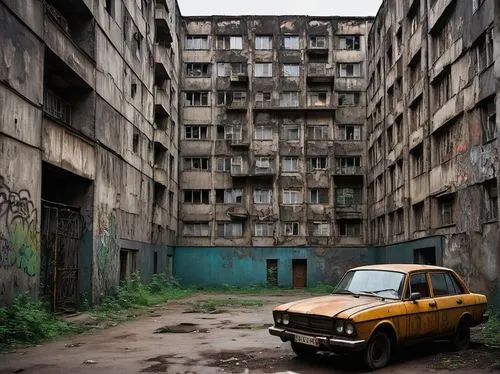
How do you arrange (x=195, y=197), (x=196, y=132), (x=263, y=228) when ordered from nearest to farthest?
(x=263, y=228) → (x=195, y=197) → (x=196, y=132)

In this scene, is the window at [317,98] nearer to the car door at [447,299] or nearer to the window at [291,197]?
the window at [291,197]

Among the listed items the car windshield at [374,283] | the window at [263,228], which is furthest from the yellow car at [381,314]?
the window at [263,228]

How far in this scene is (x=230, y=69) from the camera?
40656 millimetres

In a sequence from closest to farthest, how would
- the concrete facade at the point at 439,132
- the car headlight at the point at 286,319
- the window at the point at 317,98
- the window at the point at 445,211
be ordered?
the car headlight at the point at 286,319
the concrete facade at the point at 439,132
the window at the point at 445,211
the window at the point at 317,98

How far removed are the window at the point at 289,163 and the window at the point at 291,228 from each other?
393 cm

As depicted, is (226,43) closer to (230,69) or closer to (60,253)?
(230,69)

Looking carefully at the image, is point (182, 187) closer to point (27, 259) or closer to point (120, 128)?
point (120, 128)

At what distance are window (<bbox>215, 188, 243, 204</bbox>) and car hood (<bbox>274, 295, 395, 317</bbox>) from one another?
98.1 ft

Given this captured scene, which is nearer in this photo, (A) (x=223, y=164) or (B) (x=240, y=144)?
(B) (x=240, y=144)

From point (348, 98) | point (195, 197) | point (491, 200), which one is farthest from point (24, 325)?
point (348, 98)

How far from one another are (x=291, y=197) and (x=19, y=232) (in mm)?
27835

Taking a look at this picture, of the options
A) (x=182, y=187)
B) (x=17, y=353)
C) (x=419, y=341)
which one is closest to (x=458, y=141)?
(x=419, y=341)

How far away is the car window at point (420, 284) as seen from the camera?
9594 mm

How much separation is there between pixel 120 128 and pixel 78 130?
14.7ft
